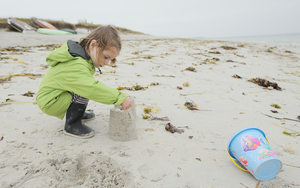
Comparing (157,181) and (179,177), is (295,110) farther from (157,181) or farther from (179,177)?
(157,181)

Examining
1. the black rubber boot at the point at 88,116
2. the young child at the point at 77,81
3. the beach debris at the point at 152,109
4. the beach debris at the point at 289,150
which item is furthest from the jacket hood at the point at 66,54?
the beach debris at the point at 289,150

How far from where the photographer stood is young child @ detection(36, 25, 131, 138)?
167cm

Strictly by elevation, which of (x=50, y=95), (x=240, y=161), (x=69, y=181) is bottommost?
(x=69, y=181)

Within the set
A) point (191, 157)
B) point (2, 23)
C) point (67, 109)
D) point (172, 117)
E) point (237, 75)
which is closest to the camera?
point (191, 157)

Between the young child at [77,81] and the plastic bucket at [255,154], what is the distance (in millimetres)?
1070

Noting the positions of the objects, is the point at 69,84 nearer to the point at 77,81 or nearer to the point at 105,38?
the point at 77,81

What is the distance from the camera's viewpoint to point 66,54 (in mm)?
1733

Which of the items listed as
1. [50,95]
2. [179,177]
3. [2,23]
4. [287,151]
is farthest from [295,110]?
[2,23]

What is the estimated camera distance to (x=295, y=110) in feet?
9.29

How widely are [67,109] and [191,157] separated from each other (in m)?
1.42

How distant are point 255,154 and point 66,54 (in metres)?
1.91

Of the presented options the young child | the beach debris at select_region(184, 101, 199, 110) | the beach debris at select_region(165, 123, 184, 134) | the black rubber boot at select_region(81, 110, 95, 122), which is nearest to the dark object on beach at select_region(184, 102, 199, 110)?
the beach debris at select_region(184, 101, 199, 110)

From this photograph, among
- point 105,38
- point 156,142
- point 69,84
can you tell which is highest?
point 105,38

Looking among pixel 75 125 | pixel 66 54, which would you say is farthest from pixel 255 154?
pixel 66 54
